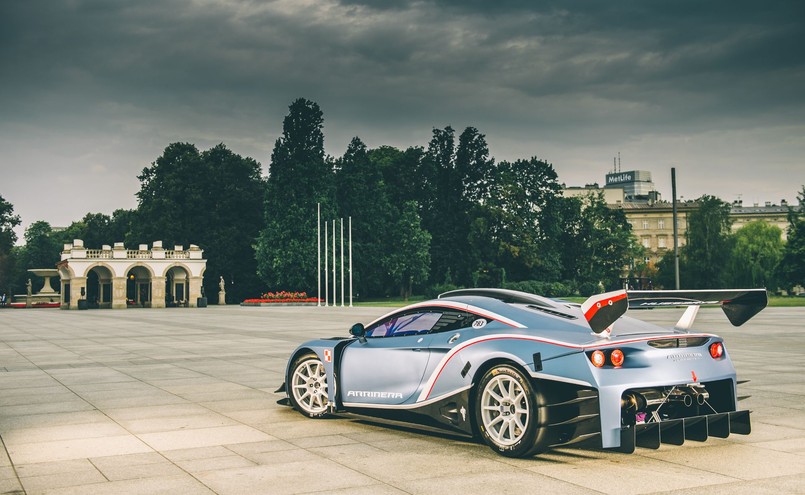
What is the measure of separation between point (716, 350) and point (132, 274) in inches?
3105

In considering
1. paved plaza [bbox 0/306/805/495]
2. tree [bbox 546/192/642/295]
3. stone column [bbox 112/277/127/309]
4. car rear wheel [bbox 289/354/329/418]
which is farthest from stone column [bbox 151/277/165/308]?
car rear wheel [bbox 289/354/329/418]

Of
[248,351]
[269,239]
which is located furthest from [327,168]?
[248,351]

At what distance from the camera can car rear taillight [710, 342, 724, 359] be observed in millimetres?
7090

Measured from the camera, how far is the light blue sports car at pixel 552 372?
21.4 ft

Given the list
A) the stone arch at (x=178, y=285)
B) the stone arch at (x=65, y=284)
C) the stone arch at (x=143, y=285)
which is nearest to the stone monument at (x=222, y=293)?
the stone arch at (x=178, y=285)

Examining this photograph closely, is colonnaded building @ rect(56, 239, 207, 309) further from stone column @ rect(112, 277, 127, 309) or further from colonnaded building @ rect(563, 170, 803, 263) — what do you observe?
colonnaded building @ rect(563, 170, 803, 263)

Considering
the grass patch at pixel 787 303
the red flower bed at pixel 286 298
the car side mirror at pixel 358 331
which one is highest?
the car side mirror at pixel 358 331

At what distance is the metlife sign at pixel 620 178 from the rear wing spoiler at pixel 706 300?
543 feet

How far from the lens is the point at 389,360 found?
26.8ft

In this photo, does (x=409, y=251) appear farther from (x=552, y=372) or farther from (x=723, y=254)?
(x=552, y=372)

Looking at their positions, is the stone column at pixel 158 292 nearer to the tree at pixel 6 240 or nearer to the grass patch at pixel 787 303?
the tree at pixel 6 240

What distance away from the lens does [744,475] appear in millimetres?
6219

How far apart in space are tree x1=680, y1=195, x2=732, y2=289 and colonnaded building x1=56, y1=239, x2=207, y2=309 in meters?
49.3

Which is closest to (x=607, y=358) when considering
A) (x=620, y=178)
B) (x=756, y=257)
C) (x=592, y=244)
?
(x=592, y=244)
